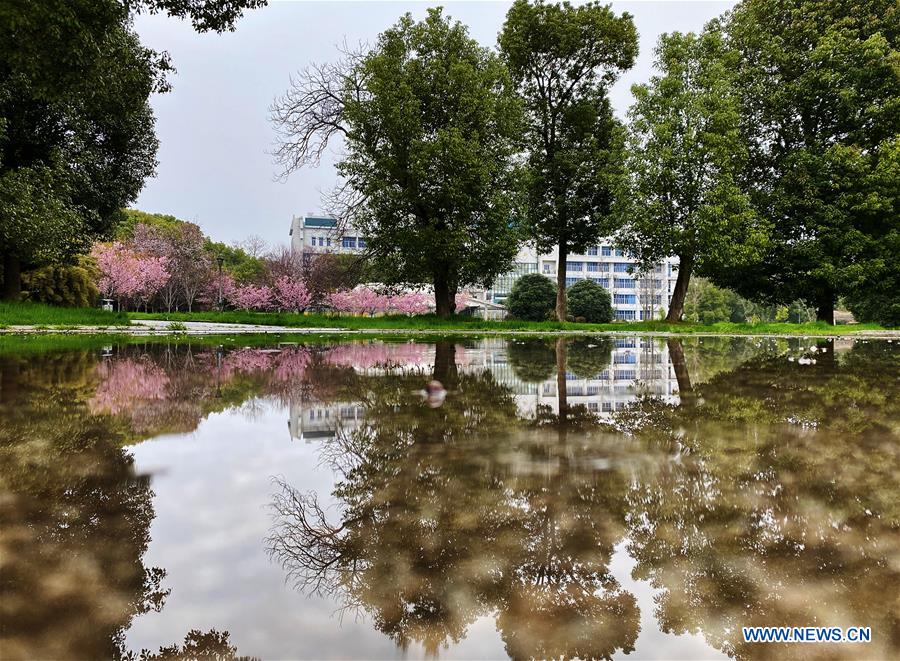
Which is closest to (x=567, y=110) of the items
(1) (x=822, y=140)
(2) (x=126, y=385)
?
(1) (x=822, y=140)

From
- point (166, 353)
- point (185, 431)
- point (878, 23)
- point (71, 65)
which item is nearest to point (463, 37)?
point (71, 65)

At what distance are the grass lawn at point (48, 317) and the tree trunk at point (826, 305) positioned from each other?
28.1 m

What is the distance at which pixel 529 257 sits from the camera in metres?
102

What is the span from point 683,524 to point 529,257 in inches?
4013

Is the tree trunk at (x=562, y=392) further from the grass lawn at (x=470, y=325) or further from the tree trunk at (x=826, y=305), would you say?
the tree trunk at (x=826, y=305)

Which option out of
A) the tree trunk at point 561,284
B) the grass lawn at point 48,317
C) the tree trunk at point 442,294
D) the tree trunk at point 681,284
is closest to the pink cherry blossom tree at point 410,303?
the tree trunk at point 561,284

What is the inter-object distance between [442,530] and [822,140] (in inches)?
1064

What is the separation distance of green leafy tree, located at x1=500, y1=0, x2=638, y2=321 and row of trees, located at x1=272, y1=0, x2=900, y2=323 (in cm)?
7

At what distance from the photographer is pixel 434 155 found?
57.4 feet

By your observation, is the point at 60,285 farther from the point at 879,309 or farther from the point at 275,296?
the point at 879,309

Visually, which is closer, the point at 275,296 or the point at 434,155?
the point at 434,155

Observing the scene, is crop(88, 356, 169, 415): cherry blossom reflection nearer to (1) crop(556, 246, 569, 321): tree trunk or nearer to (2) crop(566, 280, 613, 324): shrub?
(1) crop(556, 246, 569, 321): tree trunk

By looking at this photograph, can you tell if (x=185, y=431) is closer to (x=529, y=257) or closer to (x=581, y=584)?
(x=581, y=584)

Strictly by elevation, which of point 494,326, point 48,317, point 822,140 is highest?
point 822,140
